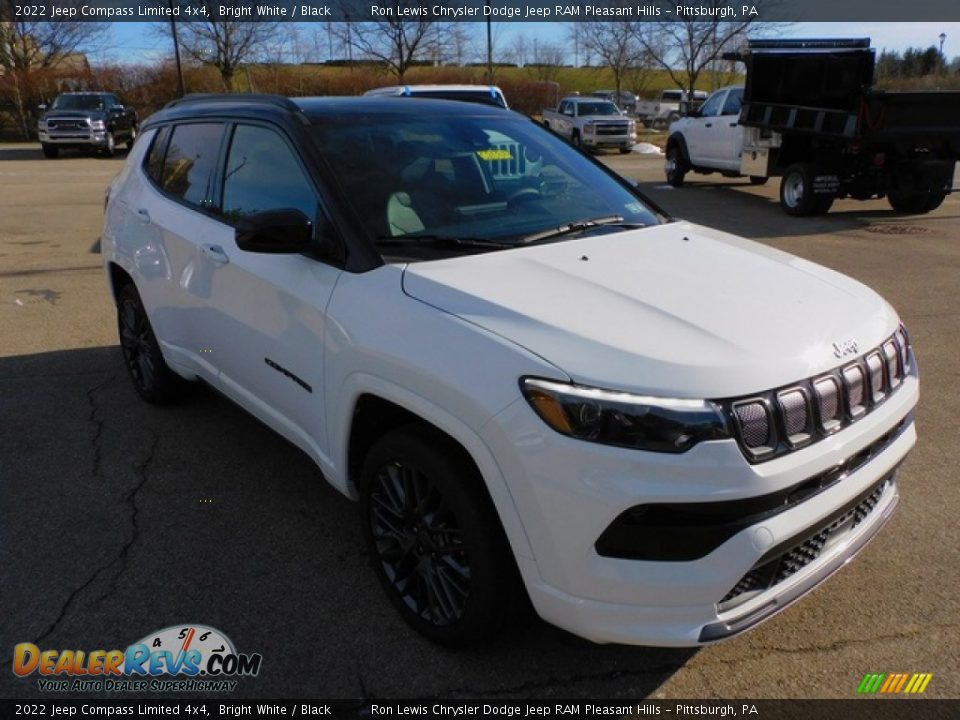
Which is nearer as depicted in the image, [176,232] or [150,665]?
[150,665]

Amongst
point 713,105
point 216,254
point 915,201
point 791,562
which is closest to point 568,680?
point 791,562

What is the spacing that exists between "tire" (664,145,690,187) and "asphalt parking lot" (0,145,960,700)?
11.8m

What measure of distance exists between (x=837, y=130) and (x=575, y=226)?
31.0 feet

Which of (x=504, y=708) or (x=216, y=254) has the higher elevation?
(x=216, y=254)

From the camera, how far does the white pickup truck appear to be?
25.7m

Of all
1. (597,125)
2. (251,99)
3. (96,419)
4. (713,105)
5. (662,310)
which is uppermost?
(713,105)

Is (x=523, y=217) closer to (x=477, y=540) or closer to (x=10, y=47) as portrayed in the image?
(x=477, y=540)

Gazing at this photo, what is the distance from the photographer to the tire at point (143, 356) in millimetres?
4660

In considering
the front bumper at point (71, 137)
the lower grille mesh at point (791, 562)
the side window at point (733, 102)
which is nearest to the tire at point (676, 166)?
the side window at point (733, 102)

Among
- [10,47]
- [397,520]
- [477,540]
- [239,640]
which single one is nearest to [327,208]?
[397,520]

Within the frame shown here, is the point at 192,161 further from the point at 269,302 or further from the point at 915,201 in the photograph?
the point at 915,201

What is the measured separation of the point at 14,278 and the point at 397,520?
7502 mm

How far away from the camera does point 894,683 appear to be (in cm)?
252

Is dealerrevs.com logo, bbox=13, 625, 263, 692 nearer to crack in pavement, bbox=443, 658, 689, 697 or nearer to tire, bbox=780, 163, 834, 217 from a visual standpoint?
crack in pavement, bbox=443, 658, 689, 697
